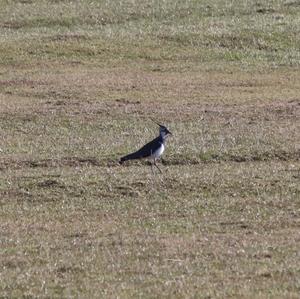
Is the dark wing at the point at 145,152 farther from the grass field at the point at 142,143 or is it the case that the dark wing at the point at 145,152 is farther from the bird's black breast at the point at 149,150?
the grass field at the point at 142,143

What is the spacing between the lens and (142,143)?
17.8 metres

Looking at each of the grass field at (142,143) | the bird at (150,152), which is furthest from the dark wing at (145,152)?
the grass field at (142,143)

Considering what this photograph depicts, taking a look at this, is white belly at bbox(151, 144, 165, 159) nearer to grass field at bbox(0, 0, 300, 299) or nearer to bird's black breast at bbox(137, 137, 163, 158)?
bird's black breast at bbox(137, 137, 163, 158)

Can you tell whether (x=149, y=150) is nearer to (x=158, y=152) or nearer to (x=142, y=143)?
(x=158, y=152)

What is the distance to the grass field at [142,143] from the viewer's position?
10.9m

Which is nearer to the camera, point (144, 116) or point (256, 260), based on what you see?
point (256, 260)

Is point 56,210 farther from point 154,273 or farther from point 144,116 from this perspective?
point 144,116

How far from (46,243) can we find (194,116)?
27.7 feet

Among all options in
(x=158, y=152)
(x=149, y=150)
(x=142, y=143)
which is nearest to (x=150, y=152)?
(x=149, y=150)

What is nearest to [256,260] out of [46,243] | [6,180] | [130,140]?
[46,243]

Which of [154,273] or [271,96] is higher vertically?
[154,273]

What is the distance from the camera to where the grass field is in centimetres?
1086

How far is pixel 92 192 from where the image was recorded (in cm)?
1430

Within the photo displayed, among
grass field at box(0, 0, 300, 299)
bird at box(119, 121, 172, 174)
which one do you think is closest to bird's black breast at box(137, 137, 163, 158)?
bird at box(119, 121, 172, 174)
